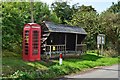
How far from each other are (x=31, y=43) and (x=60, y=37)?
7.25 meters

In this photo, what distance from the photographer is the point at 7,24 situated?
19656 millimetres

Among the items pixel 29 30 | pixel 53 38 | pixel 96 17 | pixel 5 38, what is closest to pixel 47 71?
pixel 29 30

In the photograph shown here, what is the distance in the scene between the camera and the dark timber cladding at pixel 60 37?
72.3ft

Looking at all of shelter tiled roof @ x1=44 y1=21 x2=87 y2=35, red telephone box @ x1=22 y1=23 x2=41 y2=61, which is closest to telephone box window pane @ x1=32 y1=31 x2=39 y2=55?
red telephone box @ x1=22 y1=23 x2=41 y2=61

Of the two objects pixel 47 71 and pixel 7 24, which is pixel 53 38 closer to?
pixel 7 24

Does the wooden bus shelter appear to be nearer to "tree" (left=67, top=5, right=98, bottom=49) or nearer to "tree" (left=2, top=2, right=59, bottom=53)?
"tree" (left=2, top=2, right=59, bottom=53)

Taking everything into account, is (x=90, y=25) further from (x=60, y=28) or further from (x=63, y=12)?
(x=60, y=28)

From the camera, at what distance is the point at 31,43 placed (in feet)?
61.2

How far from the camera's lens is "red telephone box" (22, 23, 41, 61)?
60.7 ft

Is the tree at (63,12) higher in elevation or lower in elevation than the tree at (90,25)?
higher

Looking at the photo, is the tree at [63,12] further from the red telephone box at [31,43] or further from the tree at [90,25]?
the red telephone box at [31,43]

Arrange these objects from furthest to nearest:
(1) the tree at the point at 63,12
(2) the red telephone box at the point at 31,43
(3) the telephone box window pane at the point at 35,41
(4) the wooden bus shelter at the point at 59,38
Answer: (1) the tree at the point at 63,12
(4) the wooden bus shelter at the point at 59,38
(3) the telephone box window pane at the point at 35,41
(2) the red telephone box at the point at 31,43

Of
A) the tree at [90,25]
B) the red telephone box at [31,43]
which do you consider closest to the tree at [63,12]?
the tree at [90,25]

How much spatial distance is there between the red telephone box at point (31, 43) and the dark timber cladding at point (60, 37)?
2537mm
